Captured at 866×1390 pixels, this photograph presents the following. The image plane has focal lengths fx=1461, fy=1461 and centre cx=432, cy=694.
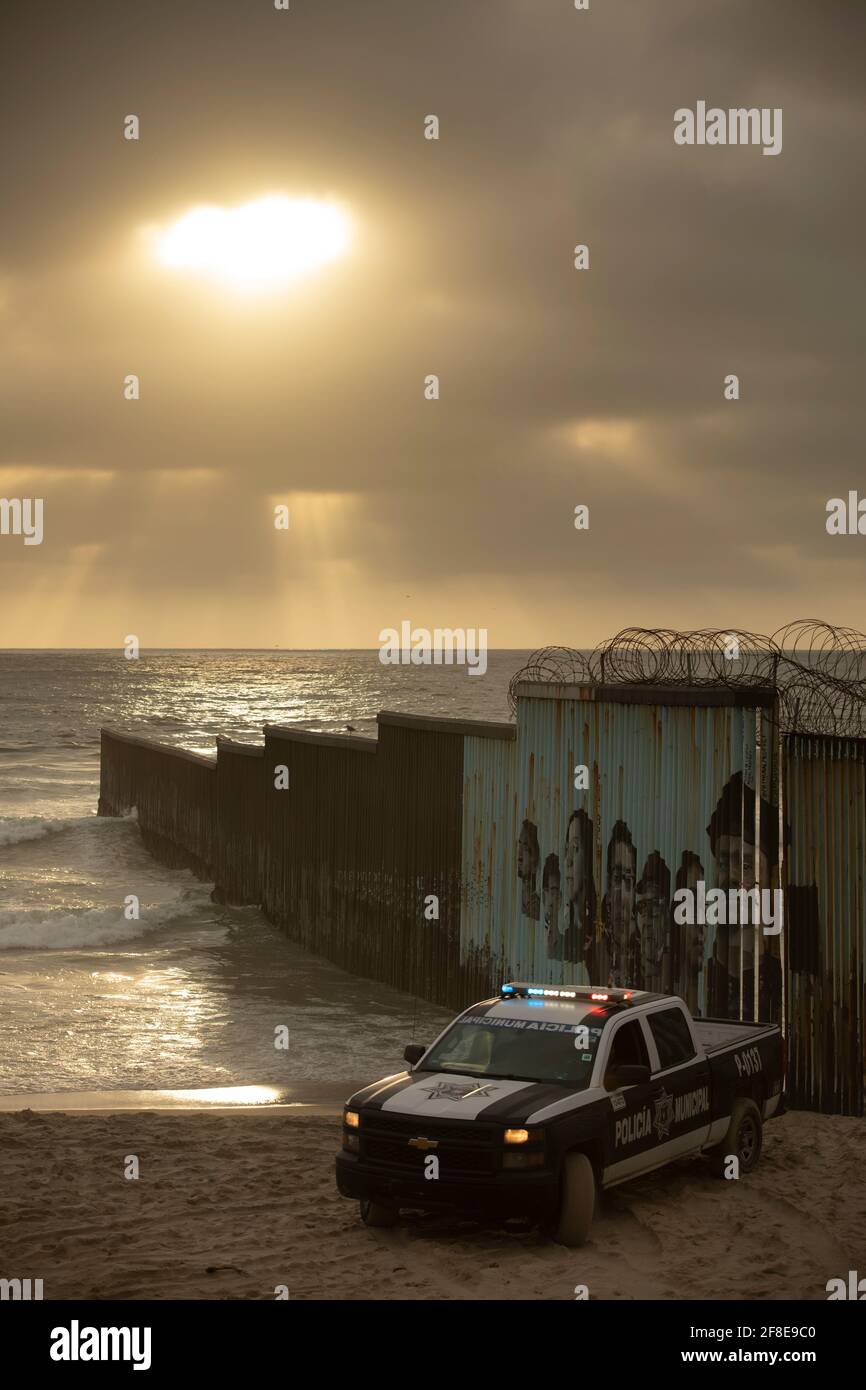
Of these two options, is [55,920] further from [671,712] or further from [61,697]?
[61,697]

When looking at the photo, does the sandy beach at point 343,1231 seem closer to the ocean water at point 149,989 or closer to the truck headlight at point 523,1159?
the truck headlight at point 523,1159

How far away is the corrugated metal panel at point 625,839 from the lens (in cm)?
1460

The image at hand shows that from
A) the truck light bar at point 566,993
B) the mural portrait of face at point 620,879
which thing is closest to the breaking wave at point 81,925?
the mural portrait of face at point 620,879

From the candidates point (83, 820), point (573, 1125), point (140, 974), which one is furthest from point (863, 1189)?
point (83, 820)

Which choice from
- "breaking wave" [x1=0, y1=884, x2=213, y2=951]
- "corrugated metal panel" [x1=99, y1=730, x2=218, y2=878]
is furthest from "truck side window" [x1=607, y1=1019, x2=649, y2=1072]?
"corrugated metal panel" [x1=99, y1=730, x2=218, y2=878]

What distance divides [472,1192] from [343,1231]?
4.42ft

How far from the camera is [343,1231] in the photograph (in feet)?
34.3

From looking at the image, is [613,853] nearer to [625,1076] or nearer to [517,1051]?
[517,1051]

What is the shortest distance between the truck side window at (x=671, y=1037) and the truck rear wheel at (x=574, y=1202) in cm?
141

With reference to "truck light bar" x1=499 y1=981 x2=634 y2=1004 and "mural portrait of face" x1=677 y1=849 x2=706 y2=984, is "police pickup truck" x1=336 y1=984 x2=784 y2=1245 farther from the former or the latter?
"mural portrait of face" x1=677 y1=849 x2=706 y2=984

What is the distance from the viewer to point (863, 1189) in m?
11.6

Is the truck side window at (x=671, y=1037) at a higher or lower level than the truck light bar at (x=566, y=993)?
lower

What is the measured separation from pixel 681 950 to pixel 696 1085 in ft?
12.8
